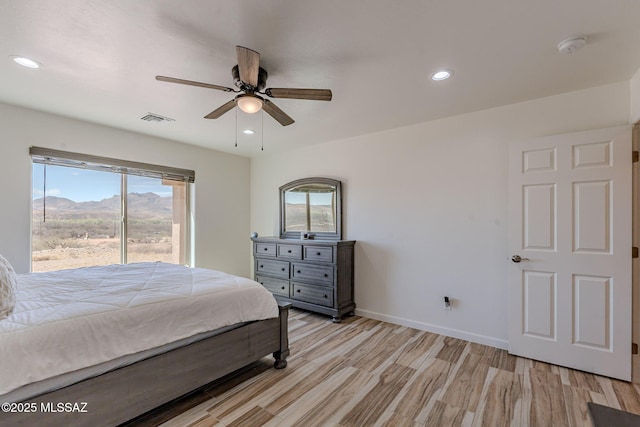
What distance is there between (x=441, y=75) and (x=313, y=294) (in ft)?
9.69

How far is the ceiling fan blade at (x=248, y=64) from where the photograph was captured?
1748 mm

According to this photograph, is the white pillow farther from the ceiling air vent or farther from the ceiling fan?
the ceiling air vent

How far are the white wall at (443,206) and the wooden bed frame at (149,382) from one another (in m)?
1.86

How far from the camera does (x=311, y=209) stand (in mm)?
4566

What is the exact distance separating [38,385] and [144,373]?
480 millimetres

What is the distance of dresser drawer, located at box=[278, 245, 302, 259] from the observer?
411 cm

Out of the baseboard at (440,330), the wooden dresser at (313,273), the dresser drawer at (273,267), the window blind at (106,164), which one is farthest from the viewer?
the dresser drawer at (273,267)

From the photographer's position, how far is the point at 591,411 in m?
1.02

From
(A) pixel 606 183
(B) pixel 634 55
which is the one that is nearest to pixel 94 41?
(B) pixel 634 55

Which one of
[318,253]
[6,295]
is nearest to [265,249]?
[318,253]

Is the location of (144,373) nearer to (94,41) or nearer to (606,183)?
(94,41)

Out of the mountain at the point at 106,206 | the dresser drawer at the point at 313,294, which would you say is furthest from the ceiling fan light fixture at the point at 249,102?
the mountain at the point at 106,206

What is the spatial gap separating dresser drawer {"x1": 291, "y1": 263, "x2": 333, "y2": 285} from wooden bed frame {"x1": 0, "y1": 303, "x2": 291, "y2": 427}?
1.37m

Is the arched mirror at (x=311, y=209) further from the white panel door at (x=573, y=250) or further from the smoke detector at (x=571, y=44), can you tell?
the smoke detector at (x=571, y=44)
